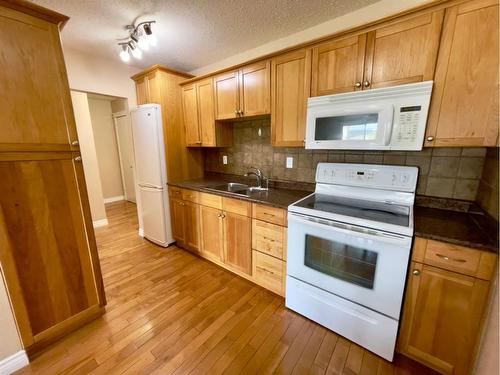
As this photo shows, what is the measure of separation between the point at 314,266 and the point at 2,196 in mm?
2083

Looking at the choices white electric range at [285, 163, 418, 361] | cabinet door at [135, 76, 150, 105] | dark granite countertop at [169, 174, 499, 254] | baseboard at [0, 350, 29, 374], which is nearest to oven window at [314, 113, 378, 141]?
white electric range at [285, 163, 418, 361]

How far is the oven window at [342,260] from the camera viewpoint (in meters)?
1.37

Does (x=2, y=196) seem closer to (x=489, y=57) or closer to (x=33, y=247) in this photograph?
(x=33, y=247)

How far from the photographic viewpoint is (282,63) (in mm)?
1882

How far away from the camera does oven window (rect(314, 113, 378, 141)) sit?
1506 millimetres

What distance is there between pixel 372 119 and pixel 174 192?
232cm

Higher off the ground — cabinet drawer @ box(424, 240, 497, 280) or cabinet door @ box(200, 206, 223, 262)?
cabinet drawer @ box(424, 240, 497, 280)

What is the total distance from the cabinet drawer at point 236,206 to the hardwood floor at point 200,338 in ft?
2.51

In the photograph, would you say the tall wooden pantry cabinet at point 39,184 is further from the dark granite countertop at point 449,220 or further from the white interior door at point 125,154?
the white interior door at point 125,154

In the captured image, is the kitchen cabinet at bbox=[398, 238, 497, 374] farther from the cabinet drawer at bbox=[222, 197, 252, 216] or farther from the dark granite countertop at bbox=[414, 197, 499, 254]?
the cabinet drawer at bbox=[222, 197, 252, 216]

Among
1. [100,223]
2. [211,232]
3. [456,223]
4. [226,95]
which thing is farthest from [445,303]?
[100,223]

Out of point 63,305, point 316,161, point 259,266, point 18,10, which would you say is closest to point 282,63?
point 316,161

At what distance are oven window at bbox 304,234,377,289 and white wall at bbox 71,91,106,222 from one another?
348 centimetres

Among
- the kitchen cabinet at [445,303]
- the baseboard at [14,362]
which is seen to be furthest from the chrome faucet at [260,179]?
the baseboard at [14,362]
